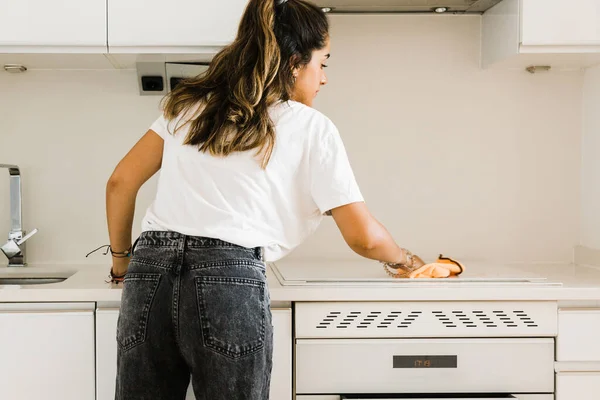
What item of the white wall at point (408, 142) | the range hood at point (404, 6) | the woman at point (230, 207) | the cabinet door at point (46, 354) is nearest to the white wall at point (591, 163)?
the white wall at point (408, 142)

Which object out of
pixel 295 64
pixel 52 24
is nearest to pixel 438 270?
pixel 295 64

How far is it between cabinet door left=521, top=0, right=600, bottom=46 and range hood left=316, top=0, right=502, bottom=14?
186mm

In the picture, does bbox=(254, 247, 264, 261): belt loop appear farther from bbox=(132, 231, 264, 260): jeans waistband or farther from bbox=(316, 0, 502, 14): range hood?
bbox=(316, 0, 502, 14): range hood

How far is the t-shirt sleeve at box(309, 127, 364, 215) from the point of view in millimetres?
1340

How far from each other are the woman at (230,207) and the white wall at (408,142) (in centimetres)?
76

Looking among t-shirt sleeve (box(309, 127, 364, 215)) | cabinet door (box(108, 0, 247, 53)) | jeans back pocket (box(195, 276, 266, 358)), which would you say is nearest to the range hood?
cabinet door (box(108, 0, 247, 53))

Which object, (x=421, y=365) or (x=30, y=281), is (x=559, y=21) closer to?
(x=421, y=365)

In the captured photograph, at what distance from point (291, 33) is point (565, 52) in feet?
2.96

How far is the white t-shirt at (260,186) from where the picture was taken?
4.13 ft

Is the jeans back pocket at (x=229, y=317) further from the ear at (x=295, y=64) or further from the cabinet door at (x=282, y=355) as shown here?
the ear at (x=295, y=64)

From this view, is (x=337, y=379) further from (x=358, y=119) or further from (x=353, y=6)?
(x=353, y=6)

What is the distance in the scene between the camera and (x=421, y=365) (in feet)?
5.19

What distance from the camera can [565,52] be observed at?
1854 millimetres

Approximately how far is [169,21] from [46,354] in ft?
2.89
